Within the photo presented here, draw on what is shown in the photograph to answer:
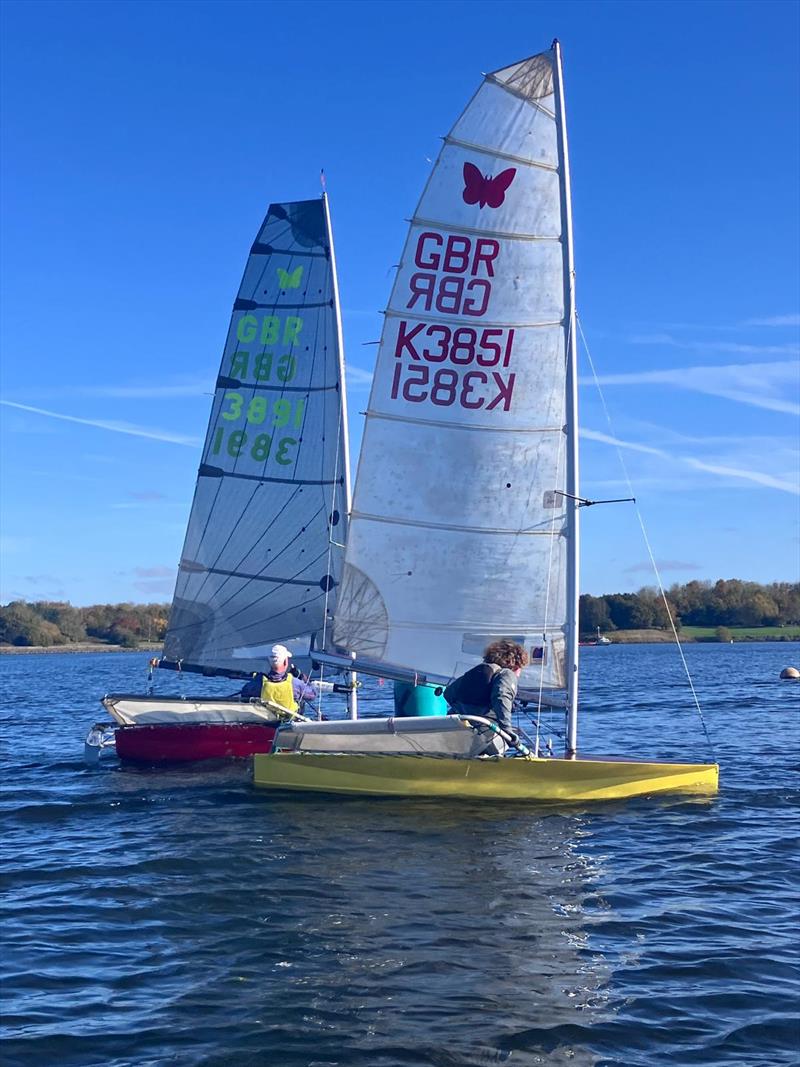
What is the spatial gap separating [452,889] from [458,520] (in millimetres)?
5959

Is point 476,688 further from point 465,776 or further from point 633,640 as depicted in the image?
point 633,640

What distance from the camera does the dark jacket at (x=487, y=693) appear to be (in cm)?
1237

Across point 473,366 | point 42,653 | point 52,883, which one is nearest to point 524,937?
point 52,883

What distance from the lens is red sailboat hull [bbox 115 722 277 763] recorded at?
1569 centimetres

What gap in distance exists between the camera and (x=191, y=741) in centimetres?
1580

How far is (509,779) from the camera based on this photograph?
12688 millimetres

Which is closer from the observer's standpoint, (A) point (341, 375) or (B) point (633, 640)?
(A) point (341, 375)

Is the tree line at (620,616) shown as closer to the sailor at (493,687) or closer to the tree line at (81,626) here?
the tree line at (81,626)

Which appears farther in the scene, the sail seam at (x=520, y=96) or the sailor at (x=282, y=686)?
the sailor at (x=282, y=686)

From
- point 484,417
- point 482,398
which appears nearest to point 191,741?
point 484,417

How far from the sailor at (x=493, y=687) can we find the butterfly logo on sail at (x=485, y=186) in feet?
18.5

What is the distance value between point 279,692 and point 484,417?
4845mm

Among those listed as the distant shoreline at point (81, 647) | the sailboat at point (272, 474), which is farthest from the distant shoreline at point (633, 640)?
the sailboat at point (272, 474)

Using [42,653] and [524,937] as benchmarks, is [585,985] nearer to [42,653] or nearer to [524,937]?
[524,937]
